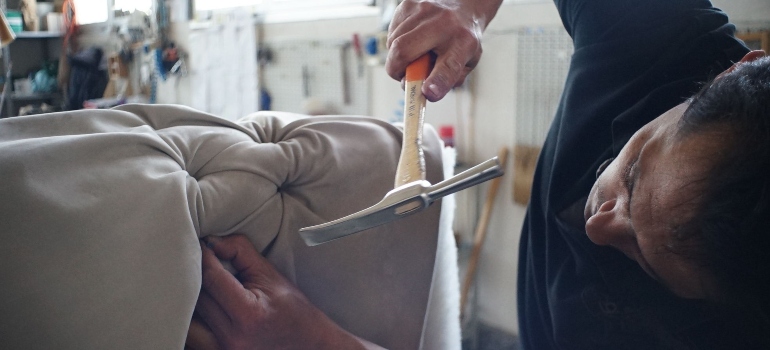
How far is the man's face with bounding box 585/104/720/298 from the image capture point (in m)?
0.60

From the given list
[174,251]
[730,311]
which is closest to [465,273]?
[730,311]

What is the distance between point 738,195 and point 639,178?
0.13 metres

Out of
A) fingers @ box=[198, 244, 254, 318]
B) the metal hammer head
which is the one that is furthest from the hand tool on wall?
fingers @ box=[198, 244, 254, 318]

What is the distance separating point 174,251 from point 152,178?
0.32 ft

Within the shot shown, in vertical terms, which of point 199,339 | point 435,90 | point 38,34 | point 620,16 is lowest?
point 199,339

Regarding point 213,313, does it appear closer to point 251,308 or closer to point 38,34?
point 251,308

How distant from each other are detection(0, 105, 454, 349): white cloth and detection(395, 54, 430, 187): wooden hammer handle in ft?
0.57

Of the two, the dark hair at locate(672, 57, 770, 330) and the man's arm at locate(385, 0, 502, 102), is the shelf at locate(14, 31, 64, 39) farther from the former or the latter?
the dark hair at locate(672, 57, 770, 330)

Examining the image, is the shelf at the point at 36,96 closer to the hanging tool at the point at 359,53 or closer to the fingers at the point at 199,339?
the hanging tool at the point at 359,53

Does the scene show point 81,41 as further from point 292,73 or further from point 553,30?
point 553,30

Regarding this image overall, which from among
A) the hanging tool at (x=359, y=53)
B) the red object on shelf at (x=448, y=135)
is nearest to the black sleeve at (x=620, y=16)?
the red object on shelf at (x=448, y=135)

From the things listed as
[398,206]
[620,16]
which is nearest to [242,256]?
[398,206]

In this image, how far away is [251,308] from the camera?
2.43 ft

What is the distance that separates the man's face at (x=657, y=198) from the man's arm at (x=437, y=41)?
26 cm
